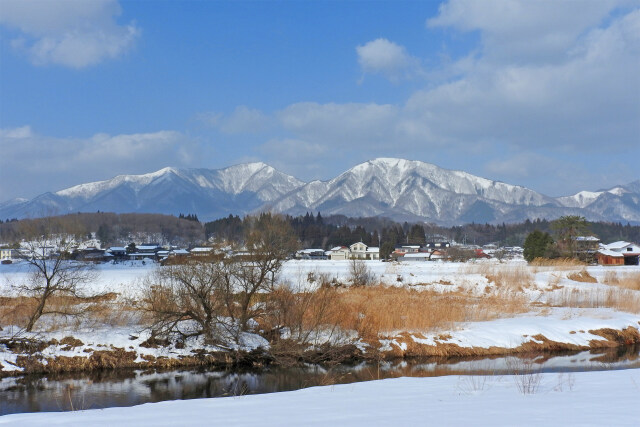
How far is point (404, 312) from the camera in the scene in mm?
27578

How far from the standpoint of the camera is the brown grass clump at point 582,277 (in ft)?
146

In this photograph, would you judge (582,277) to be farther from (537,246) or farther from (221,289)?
(221,289)

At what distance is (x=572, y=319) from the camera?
1150 inches

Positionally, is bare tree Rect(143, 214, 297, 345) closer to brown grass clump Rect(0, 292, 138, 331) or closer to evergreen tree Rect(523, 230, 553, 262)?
brown grass clump Rect(0, 292, 138, 331)

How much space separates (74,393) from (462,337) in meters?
16.6

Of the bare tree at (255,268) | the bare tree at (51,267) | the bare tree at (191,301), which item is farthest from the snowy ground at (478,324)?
the bare tree at (255,268)

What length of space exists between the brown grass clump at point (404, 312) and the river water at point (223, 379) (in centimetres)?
314

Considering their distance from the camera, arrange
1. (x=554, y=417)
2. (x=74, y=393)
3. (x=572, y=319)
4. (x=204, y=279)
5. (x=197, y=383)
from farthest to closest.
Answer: (x=572, y=319) < (x=204, y=279) < (x=197, y=383) < (x=74, y=393) < (x=554, y=417)

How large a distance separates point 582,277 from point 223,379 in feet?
116

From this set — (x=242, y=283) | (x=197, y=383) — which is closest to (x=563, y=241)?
(x=242, y=283)

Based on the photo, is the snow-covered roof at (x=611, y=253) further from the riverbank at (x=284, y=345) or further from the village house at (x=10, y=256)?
the village house at (x=10, y=256)

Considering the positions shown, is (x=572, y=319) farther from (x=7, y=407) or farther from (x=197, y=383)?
(x=7, y=407)

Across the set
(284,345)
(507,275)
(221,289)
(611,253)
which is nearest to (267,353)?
(284,345)

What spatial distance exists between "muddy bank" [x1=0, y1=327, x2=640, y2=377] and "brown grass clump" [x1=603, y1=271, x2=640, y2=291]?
1567 centimetres
